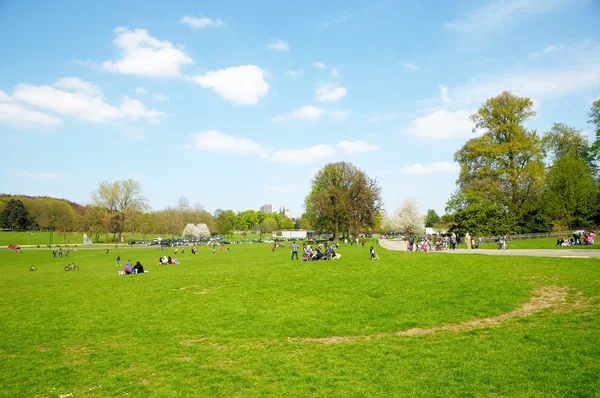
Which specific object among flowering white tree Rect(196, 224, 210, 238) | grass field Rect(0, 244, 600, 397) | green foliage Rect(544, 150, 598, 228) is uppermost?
green foliage Rect(544, 150, 598, 228)

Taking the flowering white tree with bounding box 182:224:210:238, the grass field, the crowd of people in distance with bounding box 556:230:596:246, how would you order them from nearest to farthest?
1. the grass field
2. the crowd of people in distance with bounding box 556:230:596:246
3. the flowering white tree with bounding box 182:224:210:238

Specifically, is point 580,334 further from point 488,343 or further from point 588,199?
point 588,199

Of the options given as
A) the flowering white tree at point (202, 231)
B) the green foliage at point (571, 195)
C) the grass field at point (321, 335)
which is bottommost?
the grass field at point (321, 335)

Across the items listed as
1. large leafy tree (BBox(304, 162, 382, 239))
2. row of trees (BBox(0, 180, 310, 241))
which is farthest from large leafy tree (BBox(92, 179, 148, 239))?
large leafy tree (BBox(304, 162, 382, 239))

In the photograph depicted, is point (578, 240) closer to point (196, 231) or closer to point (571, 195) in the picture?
point (571, 195)

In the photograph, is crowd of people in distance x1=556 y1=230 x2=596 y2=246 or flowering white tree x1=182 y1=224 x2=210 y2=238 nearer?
crowd of people in distance x1=556 y1=230 x2=596 y2=246

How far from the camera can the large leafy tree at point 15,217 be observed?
13512 cm

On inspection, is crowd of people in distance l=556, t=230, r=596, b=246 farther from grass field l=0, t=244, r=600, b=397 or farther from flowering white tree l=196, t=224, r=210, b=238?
flowering white tree l=196, t=224, r=210, b=238

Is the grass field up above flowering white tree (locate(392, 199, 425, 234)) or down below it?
below

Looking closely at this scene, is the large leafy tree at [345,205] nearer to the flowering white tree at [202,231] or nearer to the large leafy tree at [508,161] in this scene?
the large leafy tree at [508,161]

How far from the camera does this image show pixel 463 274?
21.3 m

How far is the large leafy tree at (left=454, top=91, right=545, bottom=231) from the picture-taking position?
48.6m

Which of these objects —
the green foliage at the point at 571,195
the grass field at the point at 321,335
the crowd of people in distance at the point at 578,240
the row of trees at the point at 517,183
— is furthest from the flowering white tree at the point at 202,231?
the crowd of people in distance at the point at 578,240

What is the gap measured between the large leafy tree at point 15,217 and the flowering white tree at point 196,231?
216ft
